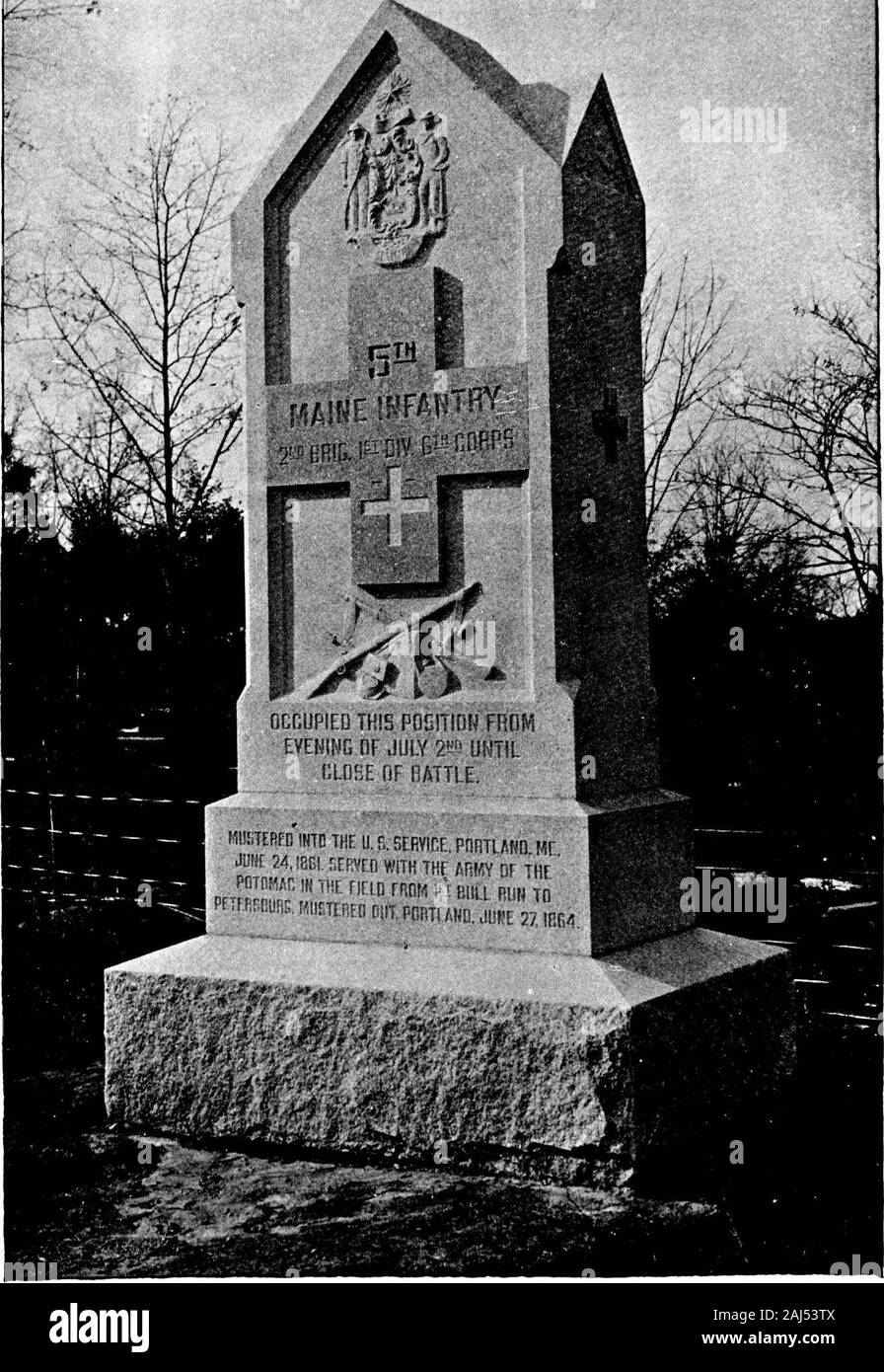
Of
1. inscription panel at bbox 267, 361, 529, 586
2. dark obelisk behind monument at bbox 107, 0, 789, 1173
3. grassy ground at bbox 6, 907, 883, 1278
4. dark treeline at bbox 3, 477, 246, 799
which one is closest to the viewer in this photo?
grassy ground at bbox 6, 907, 883, 1278

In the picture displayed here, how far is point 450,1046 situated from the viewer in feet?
16.7

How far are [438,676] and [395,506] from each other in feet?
2.06

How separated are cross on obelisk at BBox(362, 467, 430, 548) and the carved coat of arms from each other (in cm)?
77

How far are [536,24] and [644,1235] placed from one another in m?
7.12

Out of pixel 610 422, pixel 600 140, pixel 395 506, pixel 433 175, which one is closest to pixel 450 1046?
pixel 395 506

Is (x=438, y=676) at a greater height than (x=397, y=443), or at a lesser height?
lesser

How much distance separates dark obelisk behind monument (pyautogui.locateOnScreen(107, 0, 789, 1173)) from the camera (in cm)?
519

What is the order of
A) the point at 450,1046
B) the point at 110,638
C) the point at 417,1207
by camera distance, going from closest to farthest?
the point at 417,1207, the point at 450,1046, the point at 110,638

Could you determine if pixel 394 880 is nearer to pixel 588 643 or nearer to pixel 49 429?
pixel 588 643

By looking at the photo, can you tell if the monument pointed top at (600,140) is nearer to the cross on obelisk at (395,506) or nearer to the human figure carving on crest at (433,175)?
the human figure carving on crest at (433,175)

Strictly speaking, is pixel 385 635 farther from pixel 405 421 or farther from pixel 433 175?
pixel 433 175

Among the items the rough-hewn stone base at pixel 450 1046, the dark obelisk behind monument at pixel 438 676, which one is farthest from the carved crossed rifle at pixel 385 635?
the rough-hewn stone base at pixel 450 1046

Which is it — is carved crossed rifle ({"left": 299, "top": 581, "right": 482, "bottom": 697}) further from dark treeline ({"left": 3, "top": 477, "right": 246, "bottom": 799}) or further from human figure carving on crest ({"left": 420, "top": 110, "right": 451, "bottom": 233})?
dark treeline ({"left": 3, "top": 477, "right": 246, "bottom": 799})

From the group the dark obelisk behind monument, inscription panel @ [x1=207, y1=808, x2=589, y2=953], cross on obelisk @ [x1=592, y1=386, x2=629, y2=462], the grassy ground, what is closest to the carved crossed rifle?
the dark obelisk behind monument
